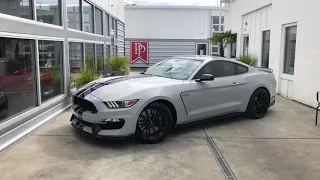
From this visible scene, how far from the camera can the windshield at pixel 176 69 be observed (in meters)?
5.77

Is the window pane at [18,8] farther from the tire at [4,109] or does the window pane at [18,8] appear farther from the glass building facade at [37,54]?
the tire at [4,109]

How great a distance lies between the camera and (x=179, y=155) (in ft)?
14.6

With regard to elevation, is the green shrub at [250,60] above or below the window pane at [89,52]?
below

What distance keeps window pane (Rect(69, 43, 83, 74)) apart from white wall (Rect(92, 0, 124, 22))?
253 cm

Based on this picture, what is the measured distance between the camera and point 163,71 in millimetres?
6133

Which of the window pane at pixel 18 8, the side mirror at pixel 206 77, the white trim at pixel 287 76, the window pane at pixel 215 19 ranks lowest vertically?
the white trim at pixel 287 76

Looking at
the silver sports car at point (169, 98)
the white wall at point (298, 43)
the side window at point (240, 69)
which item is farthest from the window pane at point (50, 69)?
the white wall at point (298, 43)

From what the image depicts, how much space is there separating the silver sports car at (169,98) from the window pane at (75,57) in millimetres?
2920

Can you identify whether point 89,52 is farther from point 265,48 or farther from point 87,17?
point 265,48

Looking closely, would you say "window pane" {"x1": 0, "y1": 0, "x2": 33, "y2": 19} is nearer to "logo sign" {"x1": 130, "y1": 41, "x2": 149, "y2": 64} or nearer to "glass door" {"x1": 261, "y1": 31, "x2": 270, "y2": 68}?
"glass door" {"x1": 261, "y1": 31, "x2": 270, "y2": 68}

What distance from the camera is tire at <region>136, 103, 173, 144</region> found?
4.79 meters

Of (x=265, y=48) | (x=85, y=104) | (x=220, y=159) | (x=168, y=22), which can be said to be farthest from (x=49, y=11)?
(x=168, y=22)

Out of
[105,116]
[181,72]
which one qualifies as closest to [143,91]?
[105,116]

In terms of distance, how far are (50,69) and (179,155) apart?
3.86 meters
